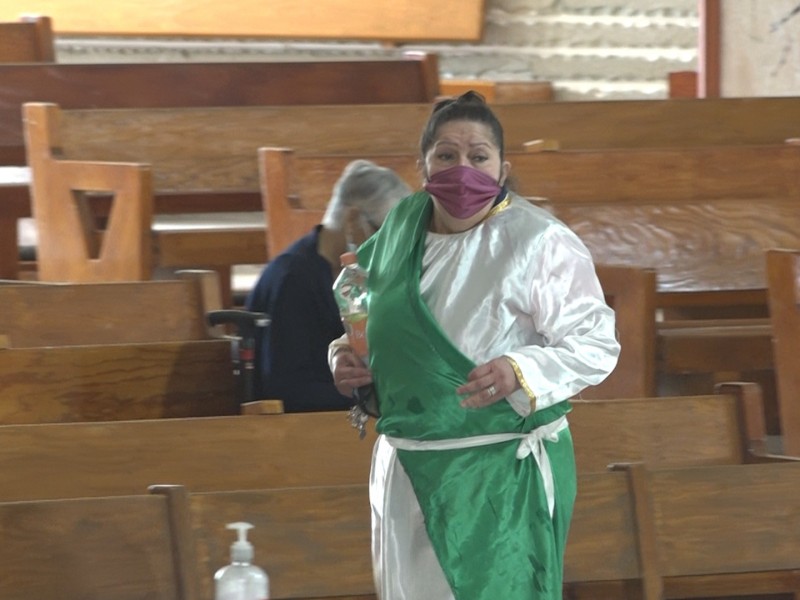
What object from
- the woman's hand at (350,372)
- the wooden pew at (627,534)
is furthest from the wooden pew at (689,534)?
the woman's hand at (350,372)

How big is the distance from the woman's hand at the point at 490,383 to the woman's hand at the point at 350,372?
204 millimetres

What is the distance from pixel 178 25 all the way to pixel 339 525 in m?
5.57

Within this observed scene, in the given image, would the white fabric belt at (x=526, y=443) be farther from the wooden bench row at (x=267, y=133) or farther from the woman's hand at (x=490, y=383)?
the wooden bench row at (x=267, y=133)

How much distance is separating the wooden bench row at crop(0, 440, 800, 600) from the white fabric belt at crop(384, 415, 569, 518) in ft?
2.19

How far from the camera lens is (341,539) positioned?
2729mm

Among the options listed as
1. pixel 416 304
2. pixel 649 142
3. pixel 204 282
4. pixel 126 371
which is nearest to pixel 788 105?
pixel 649 142

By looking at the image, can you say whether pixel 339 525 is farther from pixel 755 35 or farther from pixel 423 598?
pixel 755 35

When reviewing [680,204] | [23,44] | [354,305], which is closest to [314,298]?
[354,305]

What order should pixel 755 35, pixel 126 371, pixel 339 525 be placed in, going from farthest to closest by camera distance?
pixel 755 35 < pixel 126 371 < pixel 339 525

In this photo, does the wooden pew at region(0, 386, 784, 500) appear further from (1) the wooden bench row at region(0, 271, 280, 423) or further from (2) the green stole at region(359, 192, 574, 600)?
(2) the green stole at region(359, 192, 574, 600)

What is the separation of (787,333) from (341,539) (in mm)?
1511

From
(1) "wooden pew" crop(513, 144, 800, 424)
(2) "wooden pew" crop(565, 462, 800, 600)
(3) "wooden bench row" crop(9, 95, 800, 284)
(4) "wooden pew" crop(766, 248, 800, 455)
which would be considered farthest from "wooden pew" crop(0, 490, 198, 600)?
(3) "wooden bench row" crop(9, 95, 800, 284)

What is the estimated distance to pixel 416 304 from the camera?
6.61 feet

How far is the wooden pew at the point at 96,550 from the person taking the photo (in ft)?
8.35
